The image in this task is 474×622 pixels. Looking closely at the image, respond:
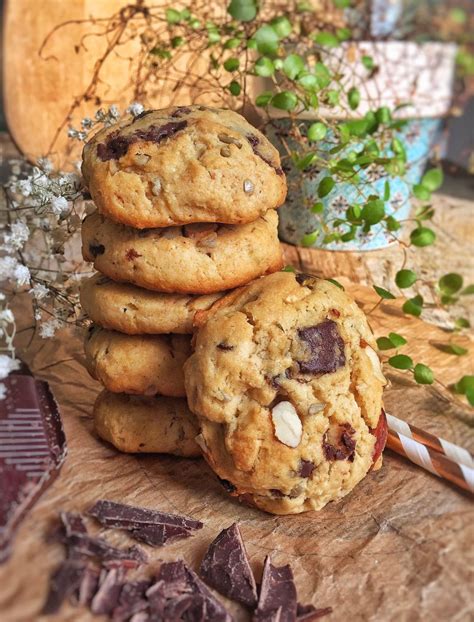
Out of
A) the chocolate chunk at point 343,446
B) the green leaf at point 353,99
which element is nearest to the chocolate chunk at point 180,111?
the chocolate chunk at point 343,446

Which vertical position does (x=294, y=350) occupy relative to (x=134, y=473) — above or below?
above

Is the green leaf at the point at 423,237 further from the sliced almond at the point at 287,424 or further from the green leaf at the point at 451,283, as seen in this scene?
the sliced almond at the point at 287,424

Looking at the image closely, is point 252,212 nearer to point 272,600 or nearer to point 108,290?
point 108,290

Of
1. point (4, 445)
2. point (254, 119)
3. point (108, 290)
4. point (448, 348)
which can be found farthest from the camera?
point (254, 119)

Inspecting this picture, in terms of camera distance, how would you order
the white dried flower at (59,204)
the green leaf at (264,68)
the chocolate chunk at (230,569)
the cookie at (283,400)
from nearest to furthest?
the chocolate chunk at (230,569) → the cookie at (283,400) → the white dried flower at (59,204) → the green leaf at (264,68)

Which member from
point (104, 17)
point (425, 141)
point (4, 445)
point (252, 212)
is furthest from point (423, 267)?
point (4, 445)

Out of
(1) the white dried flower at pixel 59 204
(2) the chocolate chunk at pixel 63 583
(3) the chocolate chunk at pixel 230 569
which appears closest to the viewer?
(2) the chocolate chunk at pixel 63 583

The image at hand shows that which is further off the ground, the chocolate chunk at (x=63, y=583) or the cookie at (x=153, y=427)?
the chocolate chunk at (x=63, y=583)

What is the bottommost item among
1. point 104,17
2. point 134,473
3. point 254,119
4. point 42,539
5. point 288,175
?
point 134,473
